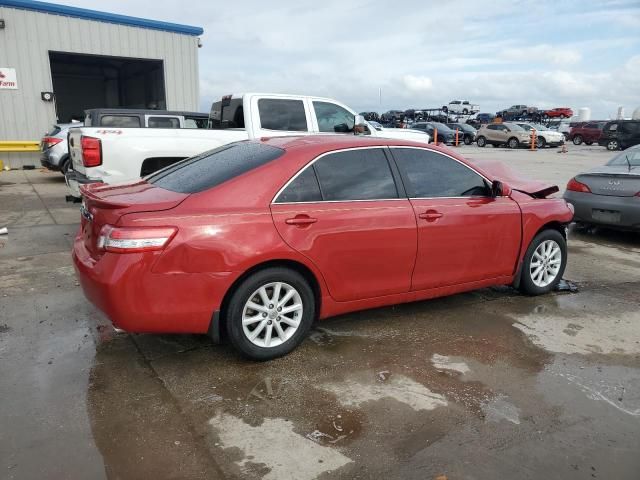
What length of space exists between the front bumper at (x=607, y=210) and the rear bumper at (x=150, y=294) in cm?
613

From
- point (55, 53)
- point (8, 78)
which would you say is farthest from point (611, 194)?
point (55, 53)

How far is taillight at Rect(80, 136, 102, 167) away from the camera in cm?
681

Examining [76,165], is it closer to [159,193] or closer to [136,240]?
[159,193]

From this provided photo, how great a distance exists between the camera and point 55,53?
16.3 m

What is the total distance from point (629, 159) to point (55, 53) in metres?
16.2

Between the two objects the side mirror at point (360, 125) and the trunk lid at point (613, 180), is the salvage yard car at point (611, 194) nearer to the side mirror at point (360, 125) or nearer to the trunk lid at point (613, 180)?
the trunk lid at point (613, 180)

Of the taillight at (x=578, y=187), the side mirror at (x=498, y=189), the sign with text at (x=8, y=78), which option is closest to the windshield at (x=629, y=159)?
the taillight at (x=578, y=187)

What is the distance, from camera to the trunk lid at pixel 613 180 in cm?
716

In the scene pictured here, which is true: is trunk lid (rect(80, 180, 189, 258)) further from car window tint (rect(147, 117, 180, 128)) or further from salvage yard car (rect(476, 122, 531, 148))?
salvage yard car (rect(476, 122, 531, 148))

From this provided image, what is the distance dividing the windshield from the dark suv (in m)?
21.7

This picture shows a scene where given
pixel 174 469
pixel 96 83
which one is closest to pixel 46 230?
pixel 174 469

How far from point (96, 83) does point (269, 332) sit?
28292 millimetres

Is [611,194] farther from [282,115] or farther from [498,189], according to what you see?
[282,115]

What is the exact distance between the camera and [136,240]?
3.16 m
